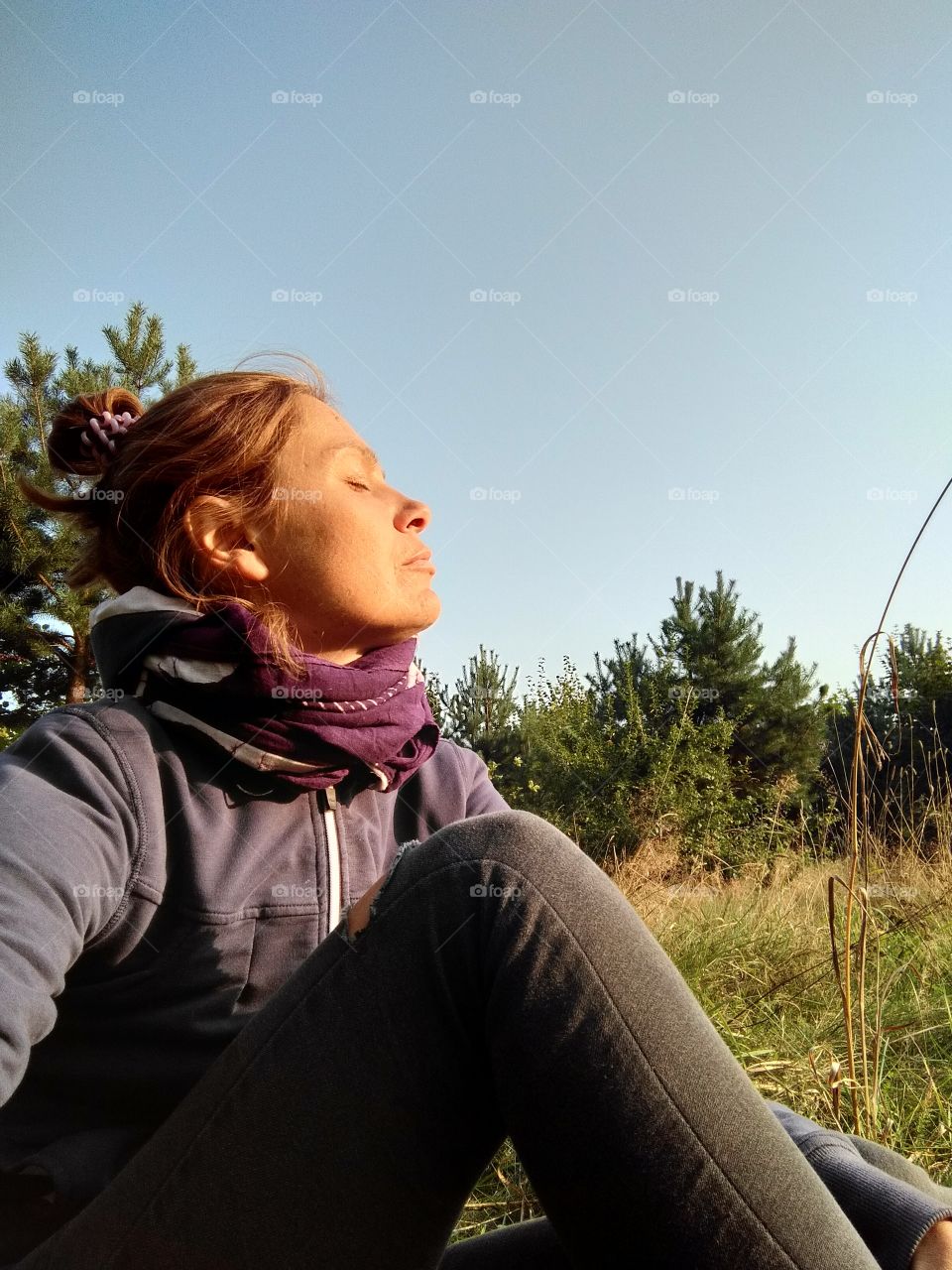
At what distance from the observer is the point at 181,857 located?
1158 millimetres

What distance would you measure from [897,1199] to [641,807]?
12268 millimetres

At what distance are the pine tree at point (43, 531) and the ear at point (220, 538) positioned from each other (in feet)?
28.5

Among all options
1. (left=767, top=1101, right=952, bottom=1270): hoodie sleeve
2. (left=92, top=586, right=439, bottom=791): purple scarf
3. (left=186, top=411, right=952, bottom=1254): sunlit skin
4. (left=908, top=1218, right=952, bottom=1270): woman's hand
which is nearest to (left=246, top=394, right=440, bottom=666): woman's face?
(left=186, top=411, right=952, bottom=1254): sunlit skin

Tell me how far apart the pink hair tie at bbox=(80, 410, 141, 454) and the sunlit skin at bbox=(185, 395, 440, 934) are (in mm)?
242

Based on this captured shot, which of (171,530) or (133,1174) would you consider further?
(171,530)

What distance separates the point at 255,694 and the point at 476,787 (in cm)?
44

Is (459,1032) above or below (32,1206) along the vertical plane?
above

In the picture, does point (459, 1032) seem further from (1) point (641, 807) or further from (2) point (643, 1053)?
(1) point (641, 807)

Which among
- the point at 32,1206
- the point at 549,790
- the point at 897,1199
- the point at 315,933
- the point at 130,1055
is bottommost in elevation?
the point at 549,790

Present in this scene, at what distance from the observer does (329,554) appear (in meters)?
1.54

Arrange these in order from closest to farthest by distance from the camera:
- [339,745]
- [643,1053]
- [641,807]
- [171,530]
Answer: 1. [643,1053]
2. [339,745]
3. [171,530]
4. [641,807]

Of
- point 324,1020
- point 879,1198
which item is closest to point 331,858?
point 324,1020

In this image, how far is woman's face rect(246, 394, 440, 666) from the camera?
5.04 feet

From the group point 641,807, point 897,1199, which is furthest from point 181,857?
point 641,807
